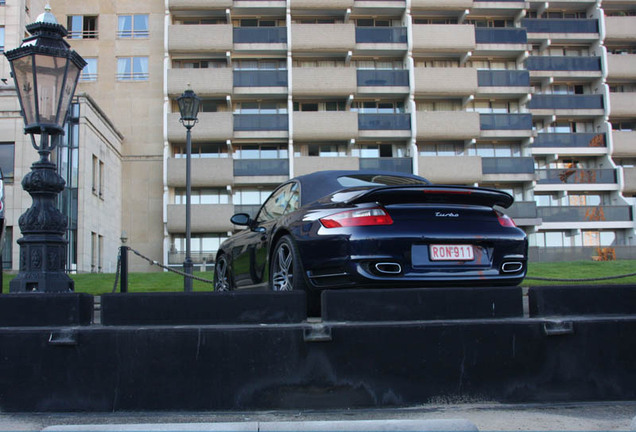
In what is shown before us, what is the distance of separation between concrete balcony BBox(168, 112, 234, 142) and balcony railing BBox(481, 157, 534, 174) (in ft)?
Answer: 54.7

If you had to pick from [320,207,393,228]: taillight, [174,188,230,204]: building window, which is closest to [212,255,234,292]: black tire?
[320,207,393,228]: taillight

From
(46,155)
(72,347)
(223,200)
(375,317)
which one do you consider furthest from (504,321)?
(223,200)

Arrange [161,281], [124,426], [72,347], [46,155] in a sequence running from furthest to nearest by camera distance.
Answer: [161,281] → [46,155] → [72,347] → [124,426]

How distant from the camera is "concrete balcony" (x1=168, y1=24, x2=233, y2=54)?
4262cm

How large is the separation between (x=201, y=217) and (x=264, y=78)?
9.81m

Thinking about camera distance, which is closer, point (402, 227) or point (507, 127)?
point (402, 227)

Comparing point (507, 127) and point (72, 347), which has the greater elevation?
point (507, 127)

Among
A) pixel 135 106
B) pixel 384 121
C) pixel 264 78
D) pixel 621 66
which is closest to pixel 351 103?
pixel 384 121

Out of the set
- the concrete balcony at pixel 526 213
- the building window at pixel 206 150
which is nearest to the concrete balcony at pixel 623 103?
the concrete balcony at pixel 526 213

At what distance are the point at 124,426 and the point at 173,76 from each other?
134ft

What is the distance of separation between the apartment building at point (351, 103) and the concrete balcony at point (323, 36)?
0.07m

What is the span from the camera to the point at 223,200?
4325 cm

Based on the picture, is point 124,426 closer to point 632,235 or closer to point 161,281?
point 161,281

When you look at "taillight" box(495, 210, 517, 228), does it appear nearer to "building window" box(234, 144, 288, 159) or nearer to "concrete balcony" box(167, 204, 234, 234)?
"concrete balcony" box(167, 204, 234, 234)
